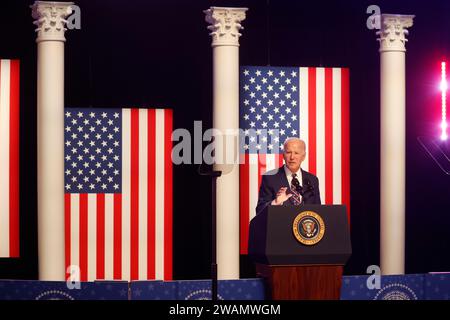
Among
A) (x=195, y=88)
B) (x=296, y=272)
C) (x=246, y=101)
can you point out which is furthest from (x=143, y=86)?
(x=296, y=272)

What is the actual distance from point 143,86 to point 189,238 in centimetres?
228

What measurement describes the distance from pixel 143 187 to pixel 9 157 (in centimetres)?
180

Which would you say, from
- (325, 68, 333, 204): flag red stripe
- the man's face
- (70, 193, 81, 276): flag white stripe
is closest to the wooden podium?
the man's face

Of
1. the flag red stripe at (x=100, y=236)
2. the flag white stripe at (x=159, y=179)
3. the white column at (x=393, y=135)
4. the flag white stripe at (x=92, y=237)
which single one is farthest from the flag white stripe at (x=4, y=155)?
the white column at (x=393, y=135)

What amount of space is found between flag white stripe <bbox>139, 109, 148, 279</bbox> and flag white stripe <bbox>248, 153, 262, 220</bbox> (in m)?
1.39

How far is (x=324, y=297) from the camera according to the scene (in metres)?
9.78

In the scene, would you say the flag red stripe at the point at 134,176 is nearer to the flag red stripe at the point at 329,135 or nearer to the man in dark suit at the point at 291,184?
the flag red stripe at the point at 329,135

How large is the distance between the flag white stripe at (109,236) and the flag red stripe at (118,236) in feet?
0.14

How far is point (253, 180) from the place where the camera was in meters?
13.7

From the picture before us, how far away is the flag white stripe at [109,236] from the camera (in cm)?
1352

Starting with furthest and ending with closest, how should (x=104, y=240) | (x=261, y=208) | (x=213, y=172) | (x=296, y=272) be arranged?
(x=104, y=240)
(x=261, y=208)
(x=296, y=272)
(x=213, y=172)

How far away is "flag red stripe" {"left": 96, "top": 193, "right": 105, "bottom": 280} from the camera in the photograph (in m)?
13.5

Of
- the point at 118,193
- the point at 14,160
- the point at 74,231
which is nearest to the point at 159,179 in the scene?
the point at 118,193

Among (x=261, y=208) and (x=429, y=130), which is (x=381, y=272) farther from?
(x=261, y=208)
